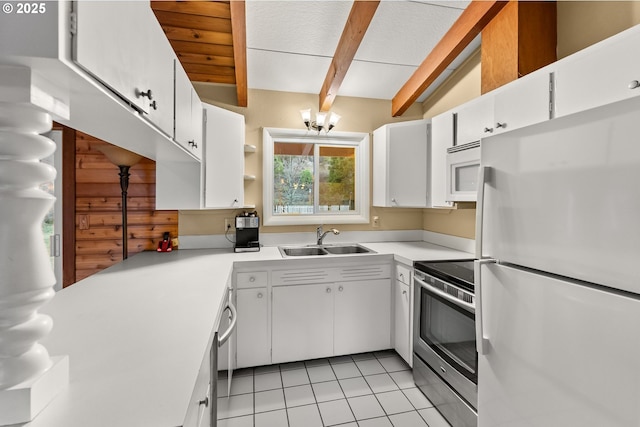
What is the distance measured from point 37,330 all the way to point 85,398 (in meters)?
0.19

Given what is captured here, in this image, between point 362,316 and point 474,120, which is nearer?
point 474,120

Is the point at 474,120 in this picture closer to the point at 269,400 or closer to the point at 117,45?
the point at 117,45

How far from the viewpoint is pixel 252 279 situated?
2.29 m

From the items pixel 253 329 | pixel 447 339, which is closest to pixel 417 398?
pixel 447 339

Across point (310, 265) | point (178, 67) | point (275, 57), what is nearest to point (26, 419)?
point (178, 67)

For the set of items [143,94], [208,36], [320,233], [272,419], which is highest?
[208,36]

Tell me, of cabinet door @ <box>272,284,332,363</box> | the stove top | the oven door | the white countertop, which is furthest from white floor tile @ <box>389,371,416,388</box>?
the white countertop

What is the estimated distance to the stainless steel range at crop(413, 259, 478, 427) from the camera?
1639mm

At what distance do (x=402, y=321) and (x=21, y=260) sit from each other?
238 cm

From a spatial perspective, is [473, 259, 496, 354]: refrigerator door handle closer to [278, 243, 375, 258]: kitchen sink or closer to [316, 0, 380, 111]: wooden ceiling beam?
[278, 243, 375, 258]: kitchen sink

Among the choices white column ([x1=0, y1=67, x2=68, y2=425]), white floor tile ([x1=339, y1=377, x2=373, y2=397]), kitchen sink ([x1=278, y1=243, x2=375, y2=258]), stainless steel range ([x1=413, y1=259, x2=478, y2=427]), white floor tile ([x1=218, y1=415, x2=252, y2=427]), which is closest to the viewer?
white column ([x1=0, y1=67, x2=68, y2=425])

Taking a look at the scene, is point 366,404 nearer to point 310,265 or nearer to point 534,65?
point 310,265

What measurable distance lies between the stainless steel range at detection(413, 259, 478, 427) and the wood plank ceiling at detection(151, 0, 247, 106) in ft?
6.90

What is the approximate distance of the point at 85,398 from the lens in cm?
65
